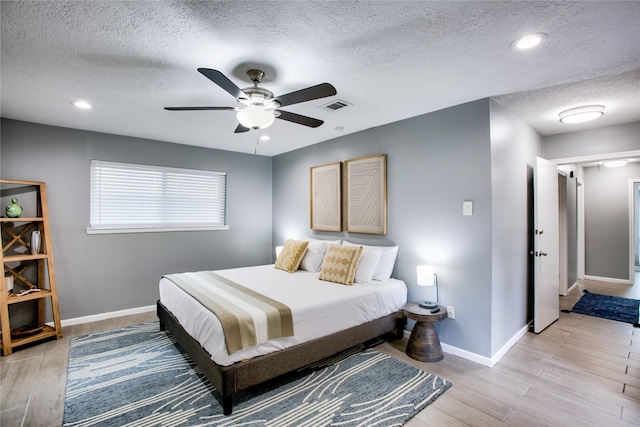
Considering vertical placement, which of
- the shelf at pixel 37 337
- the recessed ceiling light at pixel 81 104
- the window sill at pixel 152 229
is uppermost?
the recessed ceiling light at pixel 81 104

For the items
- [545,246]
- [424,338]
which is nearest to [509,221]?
[545,246]

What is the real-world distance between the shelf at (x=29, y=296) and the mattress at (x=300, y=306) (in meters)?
1.27

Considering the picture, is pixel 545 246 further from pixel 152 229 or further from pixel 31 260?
pixel 31 260

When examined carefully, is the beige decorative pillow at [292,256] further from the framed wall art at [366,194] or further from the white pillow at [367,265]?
the white pillow at [367,265]

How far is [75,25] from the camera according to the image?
1.75 meters

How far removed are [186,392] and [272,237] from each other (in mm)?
3478

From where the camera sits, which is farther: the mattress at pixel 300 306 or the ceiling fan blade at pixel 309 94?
the mattress at pixel 300 306

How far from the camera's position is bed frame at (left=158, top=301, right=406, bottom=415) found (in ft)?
6.90

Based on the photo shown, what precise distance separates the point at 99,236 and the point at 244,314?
297 cm

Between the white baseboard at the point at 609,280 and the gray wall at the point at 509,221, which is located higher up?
the gray wall at the point at 509,221

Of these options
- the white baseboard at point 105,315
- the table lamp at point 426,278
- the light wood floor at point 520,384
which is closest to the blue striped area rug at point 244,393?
the light wood floor at point 520,384

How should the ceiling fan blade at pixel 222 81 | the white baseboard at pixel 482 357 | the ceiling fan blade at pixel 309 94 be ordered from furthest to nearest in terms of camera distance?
the white baseboard at pixel 482 357 → the ceiling fan blade at pixel 309 94 → the ceiling fan blade at pixel 222 81

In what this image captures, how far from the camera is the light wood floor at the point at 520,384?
2.08m

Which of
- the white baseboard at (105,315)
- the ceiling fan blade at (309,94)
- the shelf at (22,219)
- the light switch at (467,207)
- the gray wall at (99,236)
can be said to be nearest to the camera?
the ceiling fan blade at (309,94)
